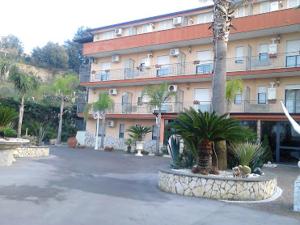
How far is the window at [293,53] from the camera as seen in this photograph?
88.4 feet

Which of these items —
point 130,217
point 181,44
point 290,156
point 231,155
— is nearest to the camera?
point 130,217

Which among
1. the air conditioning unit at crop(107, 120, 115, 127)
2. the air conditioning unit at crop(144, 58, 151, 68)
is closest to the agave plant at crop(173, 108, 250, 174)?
the air conditioning unit at crop(144, 58, 151, 68)

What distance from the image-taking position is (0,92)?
43.6m

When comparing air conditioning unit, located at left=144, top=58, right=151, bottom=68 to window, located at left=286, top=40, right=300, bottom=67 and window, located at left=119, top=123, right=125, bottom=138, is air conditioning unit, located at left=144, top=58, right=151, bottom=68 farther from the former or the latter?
window, located at left=286, top=40, right=300, bottom=67

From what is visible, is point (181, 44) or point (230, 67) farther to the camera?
point (181, 44)

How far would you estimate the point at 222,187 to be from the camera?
1110cm

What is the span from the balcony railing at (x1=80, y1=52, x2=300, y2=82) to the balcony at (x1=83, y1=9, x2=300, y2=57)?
5.48 ft

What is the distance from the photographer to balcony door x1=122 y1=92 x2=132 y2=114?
36688 mm

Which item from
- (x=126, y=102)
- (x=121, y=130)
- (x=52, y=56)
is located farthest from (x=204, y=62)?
(x=52, y=56)

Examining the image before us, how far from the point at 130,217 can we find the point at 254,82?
76.5 ft

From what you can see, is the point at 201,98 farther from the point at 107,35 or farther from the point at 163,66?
the point at 107,35

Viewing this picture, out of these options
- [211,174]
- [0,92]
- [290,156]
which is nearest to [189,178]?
[211,174]

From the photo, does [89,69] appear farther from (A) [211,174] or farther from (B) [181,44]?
(A) [211,174]

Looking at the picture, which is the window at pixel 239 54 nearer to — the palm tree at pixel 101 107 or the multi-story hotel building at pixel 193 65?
the multi-story hotel building at pixel 193 65
